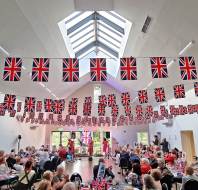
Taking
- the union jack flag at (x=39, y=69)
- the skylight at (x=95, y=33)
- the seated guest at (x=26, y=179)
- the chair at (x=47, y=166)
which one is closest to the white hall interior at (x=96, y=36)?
the skylight at (x=95, y=33)

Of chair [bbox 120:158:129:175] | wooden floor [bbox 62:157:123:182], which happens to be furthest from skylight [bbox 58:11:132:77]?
wooden floor [bbox 62:157:123:182]

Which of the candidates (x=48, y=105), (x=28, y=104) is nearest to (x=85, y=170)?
(x=48, y=105)

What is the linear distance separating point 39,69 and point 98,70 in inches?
67.4

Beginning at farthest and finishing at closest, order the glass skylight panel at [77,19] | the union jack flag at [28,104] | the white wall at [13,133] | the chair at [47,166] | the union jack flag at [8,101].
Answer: the white wall at [13,133] → the union jack flag at [28,104] → the glass skylight panel at [77,19] → the union jack flag at [8,101] → the chair at [47,166]

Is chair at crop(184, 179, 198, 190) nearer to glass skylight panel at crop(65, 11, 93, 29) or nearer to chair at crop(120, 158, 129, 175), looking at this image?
chair at crop(120, 158, 129, 175)

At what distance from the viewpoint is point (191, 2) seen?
5176mm

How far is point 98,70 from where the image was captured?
20.1 ft

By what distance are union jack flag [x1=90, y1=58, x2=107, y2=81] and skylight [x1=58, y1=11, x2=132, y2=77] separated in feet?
5.30

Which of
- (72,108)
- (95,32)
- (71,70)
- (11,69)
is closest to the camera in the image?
(11,69)

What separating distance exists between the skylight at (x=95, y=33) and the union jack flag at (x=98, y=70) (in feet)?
5.30

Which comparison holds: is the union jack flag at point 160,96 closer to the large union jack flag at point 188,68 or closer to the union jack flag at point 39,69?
the large union jack flag at point 188,68

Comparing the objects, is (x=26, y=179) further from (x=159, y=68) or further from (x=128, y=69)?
(x=159, y=68)

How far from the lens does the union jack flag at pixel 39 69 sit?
6.08 meters

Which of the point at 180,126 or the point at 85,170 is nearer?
the point at 85,170
